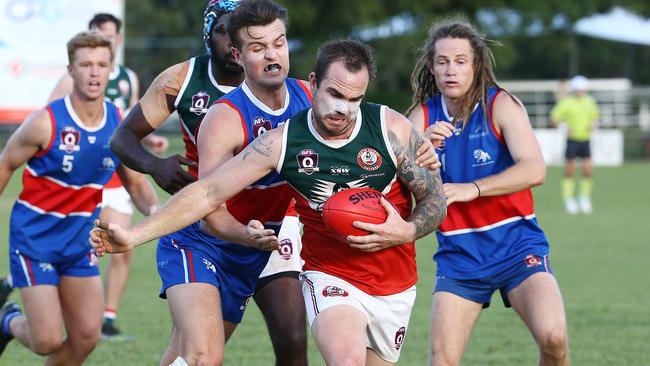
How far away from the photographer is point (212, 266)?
571 centimetres

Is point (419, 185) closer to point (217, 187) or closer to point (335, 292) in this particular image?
point (335, 292)

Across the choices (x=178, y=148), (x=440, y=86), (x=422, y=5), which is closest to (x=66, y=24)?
(x=178, y=148)

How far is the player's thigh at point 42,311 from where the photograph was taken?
22.5 ft

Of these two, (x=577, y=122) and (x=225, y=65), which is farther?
(x=577, y=122)

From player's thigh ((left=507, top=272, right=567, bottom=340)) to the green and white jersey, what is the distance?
16.7ft

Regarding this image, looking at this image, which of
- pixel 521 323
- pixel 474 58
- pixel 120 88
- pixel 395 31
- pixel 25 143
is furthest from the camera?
pixel 395 31

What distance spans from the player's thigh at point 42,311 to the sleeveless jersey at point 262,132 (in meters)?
1.81

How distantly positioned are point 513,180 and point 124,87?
16.9 feet

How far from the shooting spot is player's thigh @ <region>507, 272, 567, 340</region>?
574 centimetres

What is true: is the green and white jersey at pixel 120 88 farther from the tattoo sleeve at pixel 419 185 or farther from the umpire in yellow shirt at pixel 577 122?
the umpire in yellow shirt at pixel 577 122

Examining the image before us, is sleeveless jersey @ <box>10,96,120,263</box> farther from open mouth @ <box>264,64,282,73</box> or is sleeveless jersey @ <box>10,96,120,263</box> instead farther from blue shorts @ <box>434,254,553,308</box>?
blue shorts @ <box>434,254,553,308</box>

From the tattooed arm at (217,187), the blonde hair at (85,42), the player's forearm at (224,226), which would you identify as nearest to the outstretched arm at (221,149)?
the player's forearm at (224,226)

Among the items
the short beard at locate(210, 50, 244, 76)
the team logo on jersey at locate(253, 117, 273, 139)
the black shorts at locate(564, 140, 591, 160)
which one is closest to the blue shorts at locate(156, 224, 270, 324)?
the team logo on jersey at locate(253, 117, 273, 139)

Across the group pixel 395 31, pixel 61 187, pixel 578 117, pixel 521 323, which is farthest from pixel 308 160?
pixel 395 31
